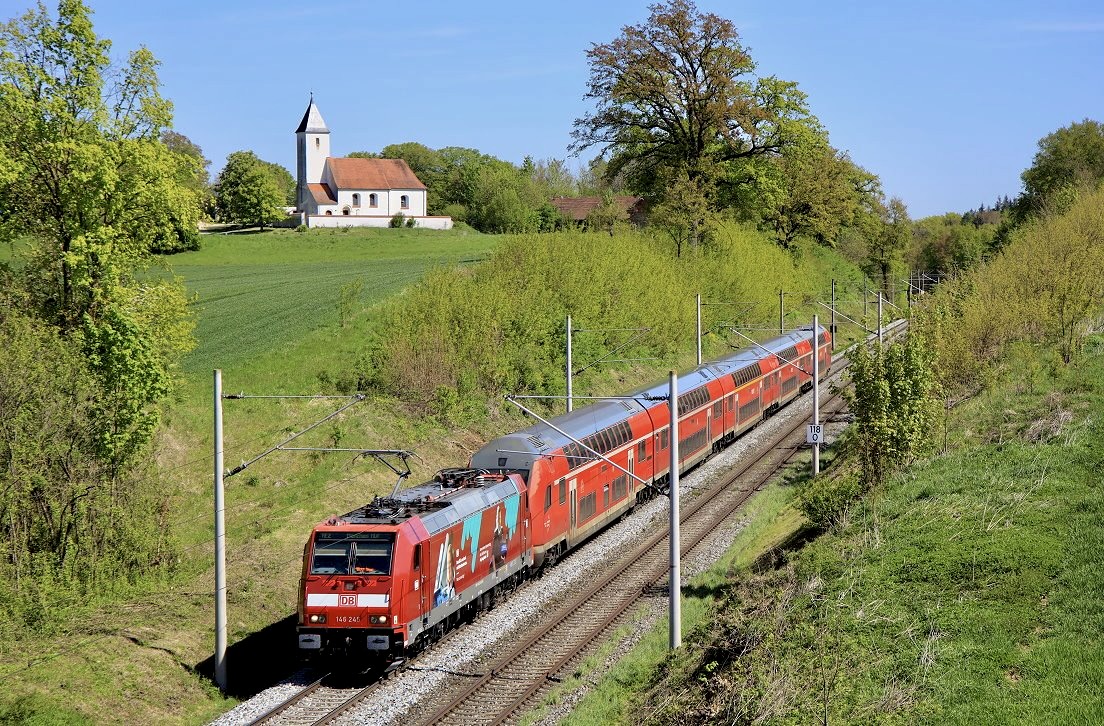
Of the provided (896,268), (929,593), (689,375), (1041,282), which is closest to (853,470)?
(689,375)

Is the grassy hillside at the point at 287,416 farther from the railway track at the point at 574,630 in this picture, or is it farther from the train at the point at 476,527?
the railway track at the point at 574,630

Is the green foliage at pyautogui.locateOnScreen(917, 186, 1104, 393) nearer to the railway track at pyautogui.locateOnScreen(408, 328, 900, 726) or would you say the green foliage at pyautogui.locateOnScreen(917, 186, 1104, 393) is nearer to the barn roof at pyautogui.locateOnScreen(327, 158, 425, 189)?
the railway track at pyautogui.locateOnScreen(408, 328, 900, 726)

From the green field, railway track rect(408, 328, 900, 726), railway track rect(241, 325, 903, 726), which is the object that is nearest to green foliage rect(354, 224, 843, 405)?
the green field

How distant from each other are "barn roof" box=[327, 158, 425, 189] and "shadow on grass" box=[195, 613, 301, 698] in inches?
3883

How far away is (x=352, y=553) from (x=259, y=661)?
5.32 metres

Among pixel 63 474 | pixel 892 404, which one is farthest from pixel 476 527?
pixel 892 404

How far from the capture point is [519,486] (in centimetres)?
2678

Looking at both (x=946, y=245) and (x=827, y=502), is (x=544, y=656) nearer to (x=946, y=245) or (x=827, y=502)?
(x=827, y=502)

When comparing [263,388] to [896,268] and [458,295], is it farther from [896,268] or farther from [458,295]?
[896,268]

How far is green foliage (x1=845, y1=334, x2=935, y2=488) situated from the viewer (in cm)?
2870

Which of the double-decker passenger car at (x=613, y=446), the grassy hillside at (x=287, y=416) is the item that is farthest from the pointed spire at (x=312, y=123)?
the double-decker passenger car at (x=613, y=446)

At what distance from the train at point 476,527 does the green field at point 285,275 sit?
11.9 m

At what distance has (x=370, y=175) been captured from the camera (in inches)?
4781

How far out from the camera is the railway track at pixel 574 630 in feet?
66.9
